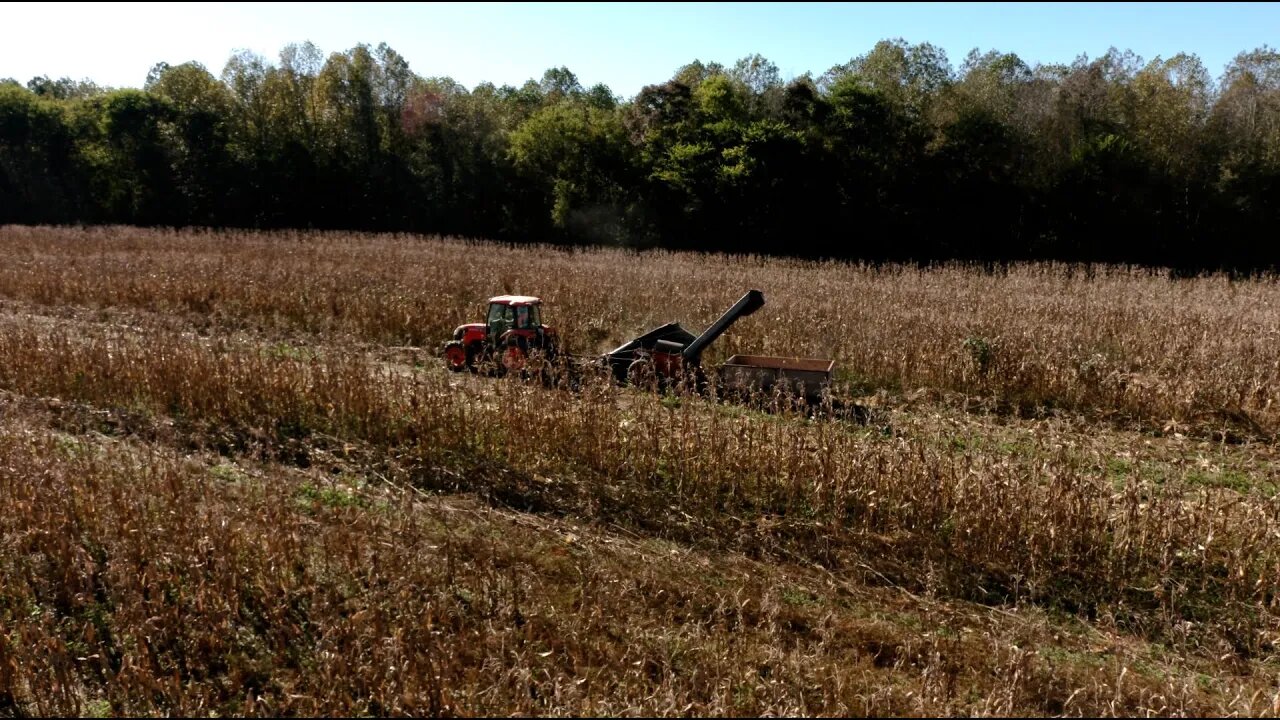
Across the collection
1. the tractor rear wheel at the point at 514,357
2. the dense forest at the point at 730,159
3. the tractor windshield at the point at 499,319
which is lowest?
the tractor rear wheel at the point at 514,357

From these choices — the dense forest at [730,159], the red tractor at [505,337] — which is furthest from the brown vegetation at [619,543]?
the dense forest at [730,159]

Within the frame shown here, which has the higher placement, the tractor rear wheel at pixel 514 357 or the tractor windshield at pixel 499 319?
the tractor windshield at pixel 499 319

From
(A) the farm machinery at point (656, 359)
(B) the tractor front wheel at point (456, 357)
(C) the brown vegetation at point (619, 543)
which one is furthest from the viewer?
(B) the tractor front wheel at point (456, 357)

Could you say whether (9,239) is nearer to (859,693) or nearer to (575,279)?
(575,279)

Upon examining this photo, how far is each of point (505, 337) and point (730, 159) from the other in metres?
22.9

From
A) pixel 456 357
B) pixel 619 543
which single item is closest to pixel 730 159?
pixel 456 357

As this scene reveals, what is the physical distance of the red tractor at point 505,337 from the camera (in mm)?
10320

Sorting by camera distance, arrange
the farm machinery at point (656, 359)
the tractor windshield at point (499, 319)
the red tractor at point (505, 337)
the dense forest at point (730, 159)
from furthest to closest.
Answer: the dense forest at point (730, 159), the tractor windshield at point (499, 319), the red tractor at point (505, 337), the farm machinery at point (656, 359)

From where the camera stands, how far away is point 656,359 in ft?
32.3

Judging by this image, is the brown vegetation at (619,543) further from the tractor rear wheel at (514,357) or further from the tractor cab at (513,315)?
the tractor cab at (513,315)

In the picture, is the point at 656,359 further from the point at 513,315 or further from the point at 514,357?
the point at 513,315

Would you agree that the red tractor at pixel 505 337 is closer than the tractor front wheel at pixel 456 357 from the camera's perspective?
Yes

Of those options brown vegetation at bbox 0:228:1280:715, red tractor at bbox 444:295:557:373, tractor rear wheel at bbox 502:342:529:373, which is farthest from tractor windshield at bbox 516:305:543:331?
brown vegetation at bbox 0:228:1280:715

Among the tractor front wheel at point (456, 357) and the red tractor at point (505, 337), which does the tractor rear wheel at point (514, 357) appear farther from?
the tractor front wheel at point (456, 357)
